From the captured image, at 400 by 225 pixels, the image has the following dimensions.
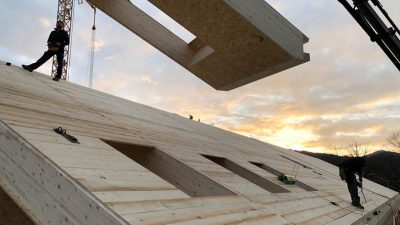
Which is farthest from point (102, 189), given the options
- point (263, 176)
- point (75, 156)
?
point (263, 176)

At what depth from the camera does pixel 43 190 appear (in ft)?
8.61

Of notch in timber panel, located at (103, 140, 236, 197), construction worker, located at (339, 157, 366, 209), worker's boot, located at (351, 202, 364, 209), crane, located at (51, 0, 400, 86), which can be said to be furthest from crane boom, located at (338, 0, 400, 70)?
notch in timber panel, located at (103, 140, 236, 197)

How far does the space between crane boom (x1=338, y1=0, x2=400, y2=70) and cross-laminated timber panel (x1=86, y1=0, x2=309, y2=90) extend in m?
1.11

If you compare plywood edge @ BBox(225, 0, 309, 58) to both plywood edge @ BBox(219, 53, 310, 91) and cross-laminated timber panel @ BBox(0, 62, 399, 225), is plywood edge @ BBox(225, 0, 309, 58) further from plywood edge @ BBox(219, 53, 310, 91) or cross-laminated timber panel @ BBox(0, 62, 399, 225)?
cross-laminated timber panel @ BBox(0, 62, 399, 225)

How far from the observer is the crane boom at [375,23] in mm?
Result: 6020

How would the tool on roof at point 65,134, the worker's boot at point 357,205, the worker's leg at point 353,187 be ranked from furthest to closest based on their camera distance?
1. the worker's leg at point 353,187
2. the worker's boot at point 357,205
3. the tool on roof at point 65,134

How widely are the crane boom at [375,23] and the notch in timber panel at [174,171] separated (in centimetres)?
374

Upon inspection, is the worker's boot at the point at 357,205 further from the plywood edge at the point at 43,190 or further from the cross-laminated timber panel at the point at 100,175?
the plywood edge at the point at 43,190

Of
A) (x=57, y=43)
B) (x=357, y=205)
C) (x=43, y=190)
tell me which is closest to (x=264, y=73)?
(x=357, y=205)

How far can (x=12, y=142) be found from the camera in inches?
113

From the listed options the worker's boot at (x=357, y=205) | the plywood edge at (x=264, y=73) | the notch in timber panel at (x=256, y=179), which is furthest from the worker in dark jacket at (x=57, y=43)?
the worker's boot at (x=357, y=205)

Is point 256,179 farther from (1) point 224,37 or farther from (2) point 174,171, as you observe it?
(1) point 224,37

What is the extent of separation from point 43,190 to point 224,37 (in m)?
3.47

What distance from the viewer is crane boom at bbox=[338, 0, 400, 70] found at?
6.02 meters
